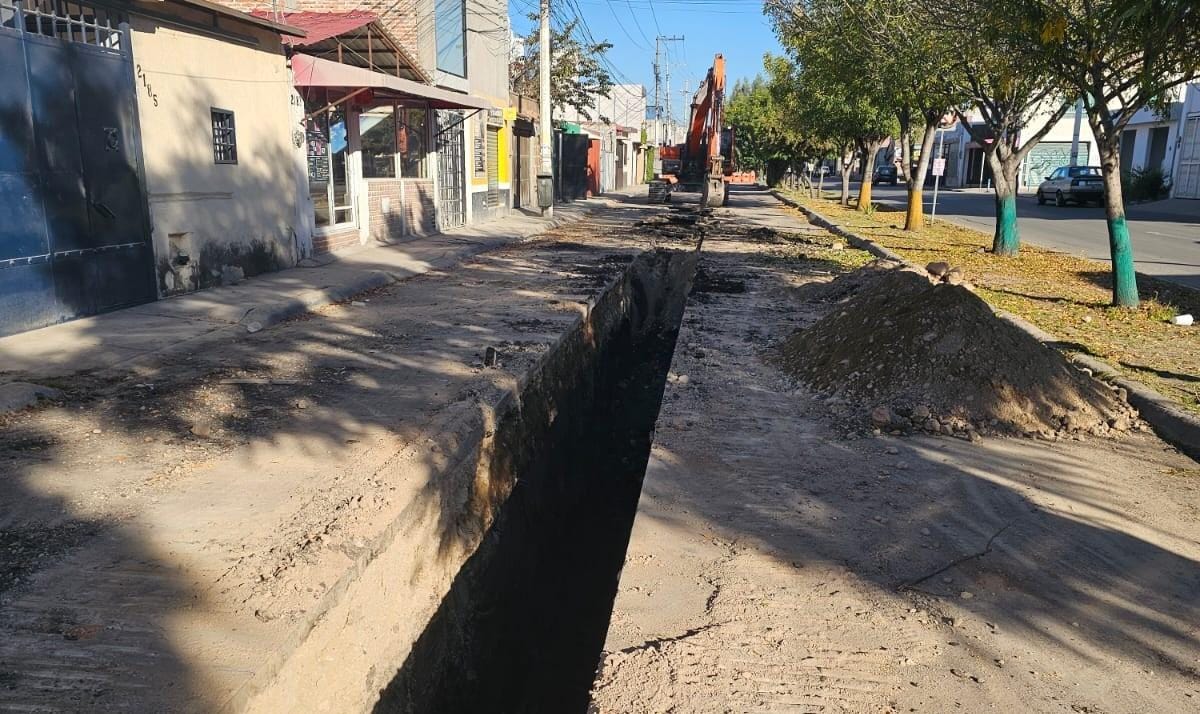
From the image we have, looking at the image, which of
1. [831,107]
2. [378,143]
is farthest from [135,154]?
[831,107]

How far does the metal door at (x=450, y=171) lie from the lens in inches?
792

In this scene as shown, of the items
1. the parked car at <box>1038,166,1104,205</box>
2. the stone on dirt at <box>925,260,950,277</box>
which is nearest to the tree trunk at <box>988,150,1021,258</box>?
the stone on dirt at <box>925,260,950,277</box>

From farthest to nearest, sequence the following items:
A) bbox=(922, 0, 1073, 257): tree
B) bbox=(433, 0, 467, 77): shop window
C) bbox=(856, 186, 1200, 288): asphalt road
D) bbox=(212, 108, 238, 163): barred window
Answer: bbox=(433, 0, 467, 77): shop window
bbox=(856, 186, 1200, 288): asphalt road
bbox=(212, 108, 238, 163): barred window
bbox=(922, 0, 1073, 257): tree

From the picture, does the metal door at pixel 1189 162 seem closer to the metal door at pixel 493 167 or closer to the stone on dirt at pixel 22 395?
the metal door at pixel 493 167

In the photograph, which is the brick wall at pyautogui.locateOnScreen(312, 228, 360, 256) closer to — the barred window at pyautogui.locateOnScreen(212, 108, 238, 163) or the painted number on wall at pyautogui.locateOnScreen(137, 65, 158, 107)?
the barred window at pyautogui.locateOnScreen(212, 108, 238, 163)

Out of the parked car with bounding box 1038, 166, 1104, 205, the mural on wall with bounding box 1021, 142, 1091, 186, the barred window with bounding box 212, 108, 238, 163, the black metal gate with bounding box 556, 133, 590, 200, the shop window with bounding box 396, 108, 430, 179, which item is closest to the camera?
the barred window with bounding box 212, 108, 238, 163

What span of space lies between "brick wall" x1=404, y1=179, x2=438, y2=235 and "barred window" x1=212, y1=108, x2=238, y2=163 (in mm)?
6819

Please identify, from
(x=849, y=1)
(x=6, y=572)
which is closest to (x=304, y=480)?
(x=6, y=572)

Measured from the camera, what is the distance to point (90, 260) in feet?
29.5

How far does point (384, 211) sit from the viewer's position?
56.3 ft

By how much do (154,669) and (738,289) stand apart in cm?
1019

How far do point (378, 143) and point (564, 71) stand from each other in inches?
1116

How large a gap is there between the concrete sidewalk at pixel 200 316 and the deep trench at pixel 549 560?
11.0ft

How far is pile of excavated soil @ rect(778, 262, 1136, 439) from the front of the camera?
19.7 feet
